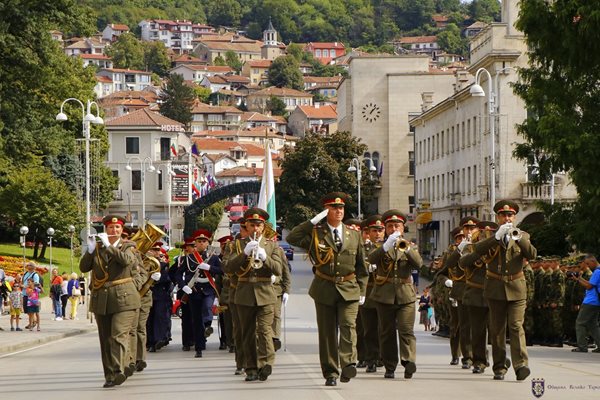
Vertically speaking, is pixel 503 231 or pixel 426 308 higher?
pixel 503 231

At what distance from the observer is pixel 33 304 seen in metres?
37.4

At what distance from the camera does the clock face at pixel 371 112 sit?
12075 centimetres

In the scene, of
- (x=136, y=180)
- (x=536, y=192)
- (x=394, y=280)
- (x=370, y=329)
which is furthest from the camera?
(x=136, y=180)

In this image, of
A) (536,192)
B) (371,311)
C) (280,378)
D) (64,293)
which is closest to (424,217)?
(536,192)

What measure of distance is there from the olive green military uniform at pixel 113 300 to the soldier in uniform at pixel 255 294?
4.39 ft

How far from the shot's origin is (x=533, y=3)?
3228 cm

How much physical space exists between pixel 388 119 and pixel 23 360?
95385mm

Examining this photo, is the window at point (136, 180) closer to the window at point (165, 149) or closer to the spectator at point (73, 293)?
the window at point (165, 149)

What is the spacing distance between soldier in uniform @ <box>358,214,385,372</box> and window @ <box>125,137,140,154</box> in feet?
342

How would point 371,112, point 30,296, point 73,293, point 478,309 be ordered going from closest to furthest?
point 478,309 → point 30,296 → point 73,293 → point 371,112

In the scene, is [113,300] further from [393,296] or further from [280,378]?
[393,296]

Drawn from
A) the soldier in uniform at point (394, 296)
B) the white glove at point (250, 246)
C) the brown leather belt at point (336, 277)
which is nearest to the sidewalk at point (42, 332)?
the white glove at point (250, 246)

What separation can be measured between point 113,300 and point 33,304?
2010cm

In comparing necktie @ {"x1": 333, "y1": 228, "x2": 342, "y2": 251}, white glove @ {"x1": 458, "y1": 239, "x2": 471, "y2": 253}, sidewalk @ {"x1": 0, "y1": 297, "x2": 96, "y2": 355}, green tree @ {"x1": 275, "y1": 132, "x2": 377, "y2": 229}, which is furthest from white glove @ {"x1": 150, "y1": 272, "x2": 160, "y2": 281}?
green tree @ {"x1": 275, "y1": 132, "x2": 377, "y2": 229}
